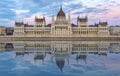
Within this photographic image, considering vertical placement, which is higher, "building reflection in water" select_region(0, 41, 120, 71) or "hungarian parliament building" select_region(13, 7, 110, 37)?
"hungarian parliament building" select_region(13, 7, 110, 37)

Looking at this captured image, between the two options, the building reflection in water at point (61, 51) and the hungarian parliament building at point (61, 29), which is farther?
the hungarian parliament building at point (61, 29)

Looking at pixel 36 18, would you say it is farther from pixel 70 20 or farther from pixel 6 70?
pixel 6 70

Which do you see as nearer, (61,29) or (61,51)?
(61,51)

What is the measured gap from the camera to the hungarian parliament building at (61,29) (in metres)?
94.0

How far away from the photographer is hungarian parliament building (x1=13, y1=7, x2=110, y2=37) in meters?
94.0

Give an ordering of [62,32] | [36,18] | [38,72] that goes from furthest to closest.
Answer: [36,18] < [62,32] < [38,72]

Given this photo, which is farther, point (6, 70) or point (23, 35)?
point (23, 35)

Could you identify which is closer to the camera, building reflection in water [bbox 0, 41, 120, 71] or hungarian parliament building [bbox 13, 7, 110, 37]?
building reflection in water [bbox 0, 41, 120, 71]

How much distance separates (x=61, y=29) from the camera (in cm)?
9444

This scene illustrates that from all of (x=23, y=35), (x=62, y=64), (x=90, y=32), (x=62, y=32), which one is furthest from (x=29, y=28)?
(x=62, y=64)

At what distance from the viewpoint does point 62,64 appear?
27.3m

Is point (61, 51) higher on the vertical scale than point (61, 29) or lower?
lower

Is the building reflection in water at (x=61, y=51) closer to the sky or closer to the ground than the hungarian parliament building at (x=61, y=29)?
closer to the ground

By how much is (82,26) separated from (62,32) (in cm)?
820
